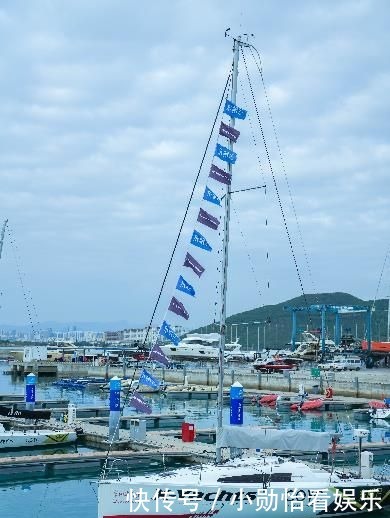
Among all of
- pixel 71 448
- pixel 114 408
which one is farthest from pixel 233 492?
pixel 71 448

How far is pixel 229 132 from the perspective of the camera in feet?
85.7

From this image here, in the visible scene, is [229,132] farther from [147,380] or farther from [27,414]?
[27,414]

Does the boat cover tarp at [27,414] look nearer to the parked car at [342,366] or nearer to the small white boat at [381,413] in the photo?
the small white boat at [381,413]

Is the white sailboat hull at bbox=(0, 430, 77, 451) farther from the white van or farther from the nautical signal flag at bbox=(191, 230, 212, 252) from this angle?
the white van

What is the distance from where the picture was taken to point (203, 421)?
56125mm

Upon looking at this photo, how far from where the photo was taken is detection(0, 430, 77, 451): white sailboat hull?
39406 millimetres

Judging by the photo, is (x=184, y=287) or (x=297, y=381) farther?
(x=297, y=381)

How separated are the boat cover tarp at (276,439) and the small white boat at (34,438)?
15995 millimetres

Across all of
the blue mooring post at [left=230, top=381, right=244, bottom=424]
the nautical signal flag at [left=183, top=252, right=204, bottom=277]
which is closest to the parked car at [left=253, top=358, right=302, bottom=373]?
the blue mooring post at [left=230, top=381, right=244, bottom=424]

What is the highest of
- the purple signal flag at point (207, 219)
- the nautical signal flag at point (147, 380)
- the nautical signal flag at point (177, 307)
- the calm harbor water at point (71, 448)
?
the purple signal flag at point (207, 219)

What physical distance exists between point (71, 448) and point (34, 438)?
2060 mm

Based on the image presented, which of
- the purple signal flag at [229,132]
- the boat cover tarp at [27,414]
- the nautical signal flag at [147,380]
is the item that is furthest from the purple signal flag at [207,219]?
the boat cover tarp at [27,414]

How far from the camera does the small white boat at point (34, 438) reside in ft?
129

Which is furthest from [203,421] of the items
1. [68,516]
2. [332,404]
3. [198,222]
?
[198,222]
